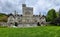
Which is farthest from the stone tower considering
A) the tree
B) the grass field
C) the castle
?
the grass field

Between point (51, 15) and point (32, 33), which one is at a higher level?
point (51, 15)

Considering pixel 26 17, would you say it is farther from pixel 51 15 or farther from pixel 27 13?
pixel 51 15

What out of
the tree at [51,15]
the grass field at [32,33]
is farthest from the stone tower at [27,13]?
the grass field at [32,33]

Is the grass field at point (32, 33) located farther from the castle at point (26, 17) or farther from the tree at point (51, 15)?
the tree at point (51, 15)

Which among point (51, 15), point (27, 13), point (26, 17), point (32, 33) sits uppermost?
point (27, 13)

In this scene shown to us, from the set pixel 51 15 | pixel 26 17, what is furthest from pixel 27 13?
pixel 51 15

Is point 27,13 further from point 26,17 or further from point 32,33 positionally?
point 32,33

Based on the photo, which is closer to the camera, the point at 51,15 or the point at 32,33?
the point at 32,33

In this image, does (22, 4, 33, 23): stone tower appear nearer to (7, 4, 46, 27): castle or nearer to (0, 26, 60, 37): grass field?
(7, 4, 46, 27): castle

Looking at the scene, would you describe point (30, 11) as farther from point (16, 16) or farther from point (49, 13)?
point (49, 13)

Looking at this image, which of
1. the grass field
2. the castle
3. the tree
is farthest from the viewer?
the tree

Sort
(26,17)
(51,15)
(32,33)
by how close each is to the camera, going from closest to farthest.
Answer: (32,33)
(26,17)
(51,15)

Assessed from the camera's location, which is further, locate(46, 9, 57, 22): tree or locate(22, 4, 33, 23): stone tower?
locate(46, 9, 57, 22): tree

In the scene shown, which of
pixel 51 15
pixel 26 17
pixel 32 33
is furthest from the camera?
pixel 51 15
